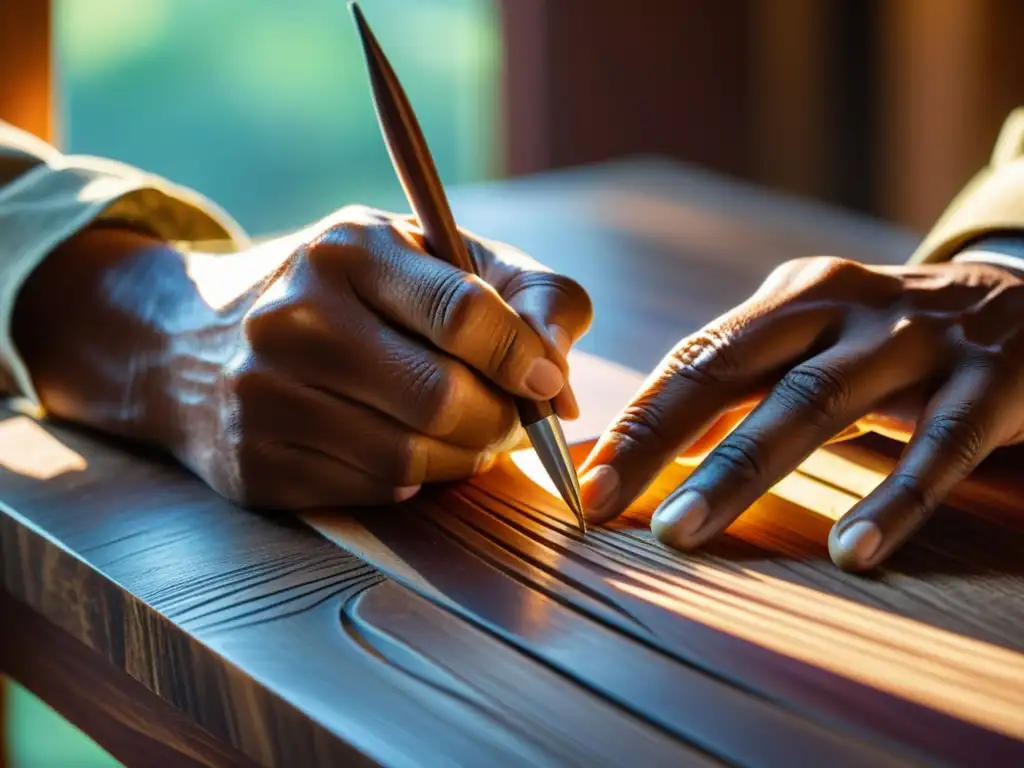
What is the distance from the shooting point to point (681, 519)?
653mm

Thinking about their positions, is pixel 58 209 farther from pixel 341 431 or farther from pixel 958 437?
pixel 958 437

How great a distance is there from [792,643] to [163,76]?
2455mm

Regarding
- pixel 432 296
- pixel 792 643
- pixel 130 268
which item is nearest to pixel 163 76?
pixel 130 268

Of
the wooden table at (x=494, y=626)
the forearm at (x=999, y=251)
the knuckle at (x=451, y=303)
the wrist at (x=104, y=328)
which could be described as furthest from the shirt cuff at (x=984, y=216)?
the wrist at (x=104, y=328)

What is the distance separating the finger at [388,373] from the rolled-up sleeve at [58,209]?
238 millimetres

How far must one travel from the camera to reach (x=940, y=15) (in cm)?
253

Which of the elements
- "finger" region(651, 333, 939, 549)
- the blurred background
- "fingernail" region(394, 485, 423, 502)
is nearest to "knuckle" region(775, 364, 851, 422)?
"finger" region(651, 333, 939, 549)

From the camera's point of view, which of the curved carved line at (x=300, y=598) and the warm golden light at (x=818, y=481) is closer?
the curved carved line at (x=300, y=598)

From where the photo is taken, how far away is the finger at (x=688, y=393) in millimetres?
698

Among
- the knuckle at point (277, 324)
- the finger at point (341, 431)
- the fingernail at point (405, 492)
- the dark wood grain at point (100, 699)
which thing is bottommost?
the dark wood grain at point (100, 699)

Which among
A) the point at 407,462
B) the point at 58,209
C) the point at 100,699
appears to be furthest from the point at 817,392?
the point at 58,209

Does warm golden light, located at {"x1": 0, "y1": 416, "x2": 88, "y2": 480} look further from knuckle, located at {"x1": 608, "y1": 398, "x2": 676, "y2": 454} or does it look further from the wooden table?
knuckle, located at {"x1": 608, "y1": 398, "x2": 676, "y2": 454}

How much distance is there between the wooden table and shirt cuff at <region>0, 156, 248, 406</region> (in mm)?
87

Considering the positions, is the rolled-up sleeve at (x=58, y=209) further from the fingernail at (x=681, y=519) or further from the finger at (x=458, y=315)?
the fingernail at (x=681, y=519)
